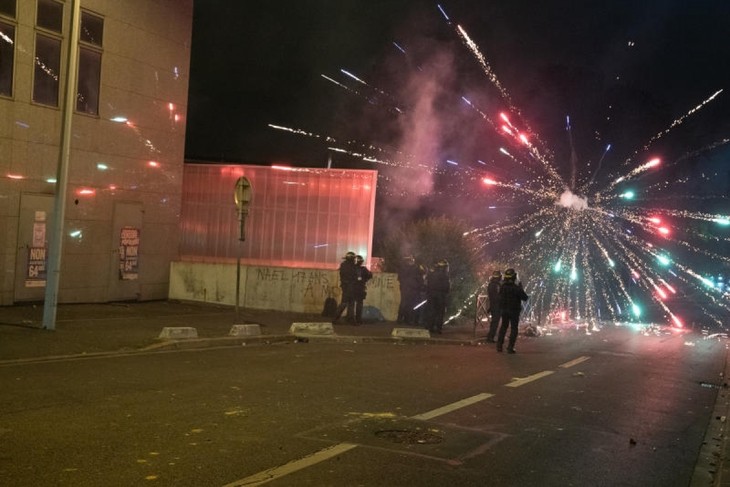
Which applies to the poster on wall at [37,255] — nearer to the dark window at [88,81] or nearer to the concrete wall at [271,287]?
the dark window at [88,81]

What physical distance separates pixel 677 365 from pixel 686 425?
6.16 meters

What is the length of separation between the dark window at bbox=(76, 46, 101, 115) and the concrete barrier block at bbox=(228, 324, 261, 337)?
7.10 meters

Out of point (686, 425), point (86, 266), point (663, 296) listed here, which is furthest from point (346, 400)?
point (663, 296)

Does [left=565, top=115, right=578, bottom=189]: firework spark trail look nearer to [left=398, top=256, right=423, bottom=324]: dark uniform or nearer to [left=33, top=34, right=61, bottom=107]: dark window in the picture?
[left=398, top=256, right=423, bottom=324]: dark uniform

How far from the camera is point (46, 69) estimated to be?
1584 centimetres

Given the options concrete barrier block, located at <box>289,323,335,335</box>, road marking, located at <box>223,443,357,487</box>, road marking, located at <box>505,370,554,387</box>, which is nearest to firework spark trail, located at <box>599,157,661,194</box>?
concrete barrier block, located at <box>289,323,335,335</box>

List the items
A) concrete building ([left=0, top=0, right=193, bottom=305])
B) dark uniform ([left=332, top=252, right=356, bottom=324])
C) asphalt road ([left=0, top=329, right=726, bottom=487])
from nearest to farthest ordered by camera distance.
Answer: asphalt road ([left=0, top=329, right=726, bottom=487]) < concrete building ([left=0, top=0, right=193, bottom=305]) < dark uniform ([left=332, top=252, right=356, bottom=324])

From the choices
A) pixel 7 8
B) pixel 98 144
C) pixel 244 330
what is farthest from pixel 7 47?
pixel 244 330

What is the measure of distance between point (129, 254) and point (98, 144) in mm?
2907

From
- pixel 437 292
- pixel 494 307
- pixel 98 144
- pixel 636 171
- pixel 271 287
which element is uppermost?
pixel 636 171

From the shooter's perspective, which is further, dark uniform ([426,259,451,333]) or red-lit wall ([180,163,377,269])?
red-lit wall ([180,163,377,269])

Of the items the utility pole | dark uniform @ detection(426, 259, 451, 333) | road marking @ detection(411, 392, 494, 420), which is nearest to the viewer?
road marking @ detection(411, 392, 494, 420)

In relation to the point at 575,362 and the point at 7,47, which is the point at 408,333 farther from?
the point at 7,47

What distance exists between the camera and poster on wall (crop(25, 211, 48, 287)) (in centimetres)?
1558
